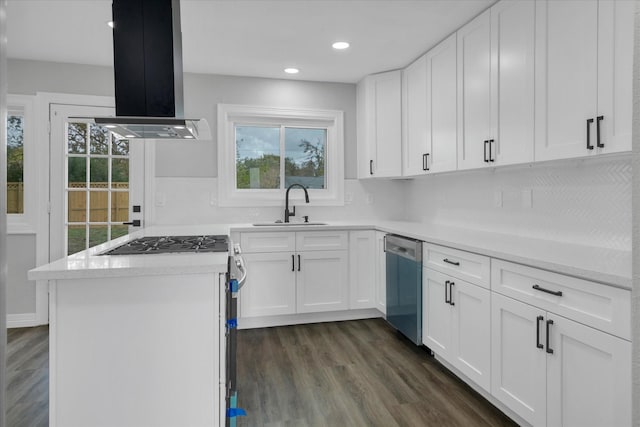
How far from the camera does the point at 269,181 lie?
404 cm

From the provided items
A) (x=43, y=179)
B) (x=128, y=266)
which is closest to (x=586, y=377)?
(x=128, y=266)

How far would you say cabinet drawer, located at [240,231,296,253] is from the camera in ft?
11.0

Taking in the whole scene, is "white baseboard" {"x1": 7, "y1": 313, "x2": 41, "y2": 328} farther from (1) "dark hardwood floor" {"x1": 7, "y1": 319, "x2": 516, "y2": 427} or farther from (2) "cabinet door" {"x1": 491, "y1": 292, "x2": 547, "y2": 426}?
(2) "cabinet door" {"x1": 491, "y1": 292, "x2": 547, "y2": 426}

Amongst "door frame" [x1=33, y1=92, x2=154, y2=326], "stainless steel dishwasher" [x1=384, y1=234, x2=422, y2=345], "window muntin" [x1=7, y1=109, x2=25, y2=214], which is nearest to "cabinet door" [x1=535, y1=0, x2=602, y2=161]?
"stainless steel dishwasher" [x1=384, y1=234, x2=422, y2=345]

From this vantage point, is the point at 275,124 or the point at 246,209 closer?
the point at 246,209

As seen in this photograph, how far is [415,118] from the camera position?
3.44 metres

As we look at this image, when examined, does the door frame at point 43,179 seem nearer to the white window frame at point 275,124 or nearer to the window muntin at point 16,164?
the window muntin at point 16,164

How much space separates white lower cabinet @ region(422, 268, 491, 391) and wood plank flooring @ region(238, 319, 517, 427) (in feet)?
0.53

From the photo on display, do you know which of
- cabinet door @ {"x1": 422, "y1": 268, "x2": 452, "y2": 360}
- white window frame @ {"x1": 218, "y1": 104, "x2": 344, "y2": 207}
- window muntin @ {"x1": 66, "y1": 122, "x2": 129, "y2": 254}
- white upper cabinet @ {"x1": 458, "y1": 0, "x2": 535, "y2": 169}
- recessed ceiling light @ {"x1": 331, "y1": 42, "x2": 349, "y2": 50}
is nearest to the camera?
white upper cabinet @ {"x1": 458, "y1": 0, "x2": 535, "y2": 169}

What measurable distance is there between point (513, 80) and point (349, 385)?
2078 millimetres

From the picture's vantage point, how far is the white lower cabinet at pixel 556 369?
4.53ft

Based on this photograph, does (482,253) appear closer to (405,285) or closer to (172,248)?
(405,285)

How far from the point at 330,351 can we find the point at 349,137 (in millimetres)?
2252

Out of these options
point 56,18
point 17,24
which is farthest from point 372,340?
point 17,24
